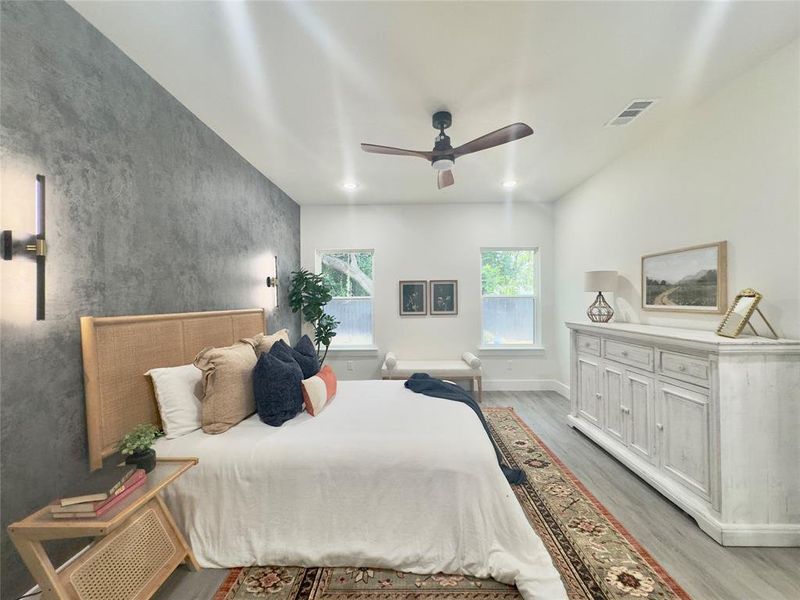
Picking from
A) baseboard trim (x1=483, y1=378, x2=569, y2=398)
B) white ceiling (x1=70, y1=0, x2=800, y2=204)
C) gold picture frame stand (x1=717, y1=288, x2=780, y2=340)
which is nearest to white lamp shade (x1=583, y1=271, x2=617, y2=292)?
gold picture frame stand (x1=717, y1=288, x2=780, y2=340)

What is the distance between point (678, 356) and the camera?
218 centimetres

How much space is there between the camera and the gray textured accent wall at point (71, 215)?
52.7 inches

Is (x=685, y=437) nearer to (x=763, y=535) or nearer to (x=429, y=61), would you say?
(x=763, y=535)

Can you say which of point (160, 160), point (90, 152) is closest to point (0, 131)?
point (90, 152)

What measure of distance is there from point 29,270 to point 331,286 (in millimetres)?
3723

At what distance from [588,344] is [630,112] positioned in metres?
1.99

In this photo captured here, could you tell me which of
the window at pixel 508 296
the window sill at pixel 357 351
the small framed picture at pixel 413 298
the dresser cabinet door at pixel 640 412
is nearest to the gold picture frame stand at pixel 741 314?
the dresser cabinet door at pixel 640 412

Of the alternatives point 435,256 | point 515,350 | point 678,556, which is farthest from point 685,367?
point 435,256

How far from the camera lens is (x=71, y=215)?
62.3 inches

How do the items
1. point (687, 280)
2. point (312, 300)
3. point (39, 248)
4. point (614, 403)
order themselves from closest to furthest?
point (39, 248) < point (687, 280) < point (614, 403) < point (312, 300)

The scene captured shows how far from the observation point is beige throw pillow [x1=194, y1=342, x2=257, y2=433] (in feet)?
6.25

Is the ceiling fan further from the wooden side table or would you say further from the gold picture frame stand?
the wooden side table

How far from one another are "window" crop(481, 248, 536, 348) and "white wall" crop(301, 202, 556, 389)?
0.16 metres

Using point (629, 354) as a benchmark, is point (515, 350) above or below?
below
